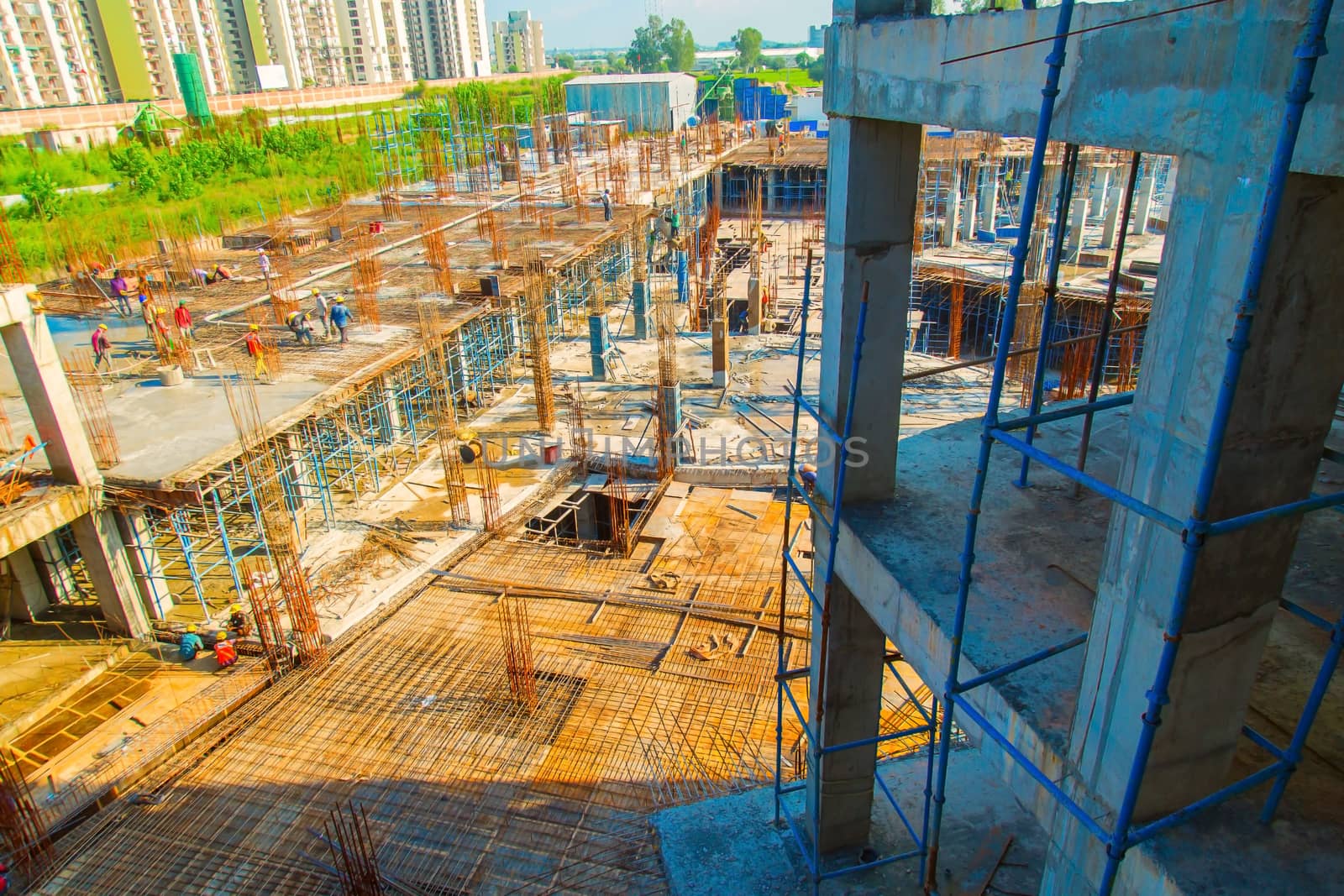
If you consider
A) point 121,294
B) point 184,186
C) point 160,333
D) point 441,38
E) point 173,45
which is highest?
point 441,38

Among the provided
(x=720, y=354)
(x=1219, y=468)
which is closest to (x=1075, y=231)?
(x=720, y=354)

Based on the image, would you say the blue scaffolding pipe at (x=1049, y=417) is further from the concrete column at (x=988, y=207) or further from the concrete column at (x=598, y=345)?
the concrete column at (x=988, y=207)

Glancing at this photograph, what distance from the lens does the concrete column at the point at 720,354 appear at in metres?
18.9

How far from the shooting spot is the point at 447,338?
1744 cm

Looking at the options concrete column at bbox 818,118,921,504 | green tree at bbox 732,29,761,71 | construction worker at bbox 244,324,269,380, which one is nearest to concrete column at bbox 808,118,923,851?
concrete column at bbox 818,118,921,504

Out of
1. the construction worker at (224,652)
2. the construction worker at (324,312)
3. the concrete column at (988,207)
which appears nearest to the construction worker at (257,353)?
the construction worker at (324,312)

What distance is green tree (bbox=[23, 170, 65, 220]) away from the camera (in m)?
29.0

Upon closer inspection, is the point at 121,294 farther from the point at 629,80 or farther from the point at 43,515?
the point at 629,80

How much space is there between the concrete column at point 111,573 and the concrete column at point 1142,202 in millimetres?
Result: 29625

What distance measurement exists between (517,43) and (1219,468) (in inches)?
6295

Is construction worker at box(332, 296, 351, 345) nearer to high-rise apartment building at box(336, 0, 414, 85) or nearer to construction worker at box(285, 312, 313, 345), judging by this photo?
construction worker at box(285, 312, 313, 345)

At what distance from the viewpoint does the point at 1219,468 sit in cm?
254

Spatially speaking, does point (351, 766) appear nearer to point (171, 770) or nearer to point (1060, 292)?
point (171, 770)

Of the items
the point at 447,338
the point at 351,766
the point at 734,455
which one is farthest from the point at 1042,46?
the point at 447,338
